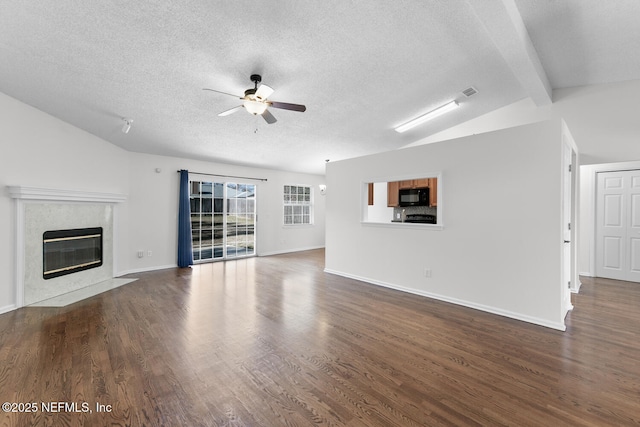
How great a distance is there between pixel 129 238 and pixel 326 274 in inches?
166

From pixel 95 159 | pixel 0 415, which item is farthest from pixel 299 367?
pixel 95 159

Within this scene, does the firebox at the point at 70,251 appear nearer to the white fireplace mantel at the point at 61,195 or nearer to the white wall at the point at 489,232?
the white fireplace mantel at the point at 61,195

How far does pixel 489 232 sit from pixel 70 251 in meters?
6.44

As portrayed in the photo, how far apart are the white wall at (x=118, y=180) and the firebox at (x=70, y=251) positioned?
1.40ft

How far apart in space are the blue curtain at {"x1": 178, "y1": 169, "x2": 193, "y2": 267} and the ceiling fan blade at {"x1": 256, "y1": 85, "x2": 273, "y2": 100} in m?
4.01

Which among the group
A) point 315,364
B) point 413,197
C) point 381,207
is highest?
point 413,197

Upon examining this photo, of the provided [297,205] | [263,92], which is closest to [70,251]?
[263,92]

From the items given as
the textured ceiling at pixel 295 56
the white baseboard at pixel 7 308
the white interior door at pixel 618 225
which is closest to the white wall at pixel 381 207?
the textured ceiling at pixel 295 56

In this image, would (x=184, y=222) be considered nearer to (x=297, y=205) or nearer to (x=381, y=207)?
(x=297, y=205)

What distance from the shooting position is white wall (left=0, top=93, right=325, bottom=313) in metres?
3.51

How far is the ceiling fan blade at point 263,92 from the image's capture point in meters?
2.91

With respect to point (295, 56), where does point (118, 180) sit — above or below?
below

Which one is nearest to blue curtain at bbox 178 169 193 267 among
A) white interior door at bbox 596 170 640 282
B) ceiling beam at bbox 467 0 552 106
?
ceiling beam at bbox 467 0 552 106

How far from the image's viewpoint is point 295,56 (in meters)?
3.21
